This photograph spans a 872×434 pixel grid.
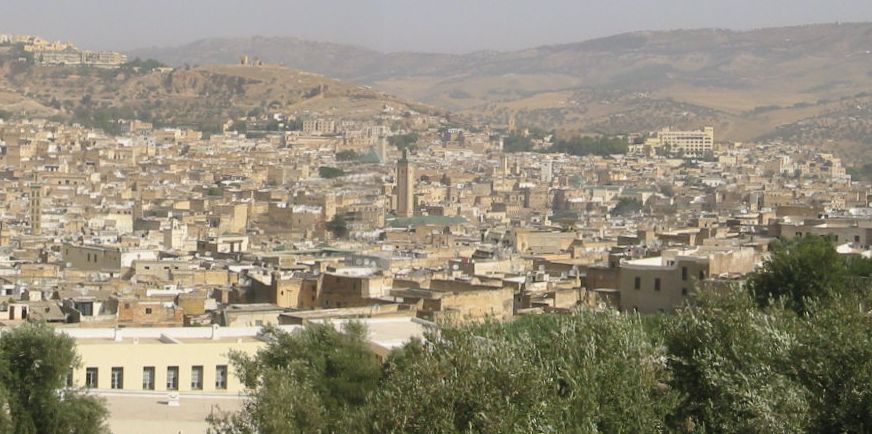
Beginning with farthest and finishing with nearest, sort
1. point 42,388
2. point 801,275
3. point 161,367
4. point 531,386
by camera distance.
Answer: point 801,275, point 161,367, point 42,388, point 531,386

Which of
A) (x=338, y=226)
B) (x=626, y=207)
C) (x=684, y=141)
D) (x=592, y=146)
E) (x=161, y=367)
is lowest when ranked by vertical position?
(x=626, y=207)

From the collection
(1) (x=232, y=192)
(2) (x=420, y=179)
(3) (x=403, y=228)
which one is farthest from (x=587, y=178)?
(3) (x=403, y=228)

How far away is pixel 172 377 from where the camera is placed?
18922 mm

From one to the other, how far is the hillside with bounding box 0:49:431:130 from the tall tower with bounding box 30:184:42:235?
209ft

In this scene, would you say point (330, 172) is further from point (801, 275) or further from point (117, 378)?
point (117, 378)

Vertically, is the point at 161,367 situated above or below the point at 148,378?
above

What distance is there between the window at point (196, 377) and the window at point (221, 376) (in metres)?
0.16

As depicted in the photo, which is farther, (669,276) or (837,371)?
(669,276)

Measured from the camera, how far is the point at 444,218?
216ft

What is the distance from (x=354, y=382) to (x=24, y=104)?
115031 millimetres

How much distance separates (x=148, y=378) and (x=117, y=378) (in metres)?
0.30

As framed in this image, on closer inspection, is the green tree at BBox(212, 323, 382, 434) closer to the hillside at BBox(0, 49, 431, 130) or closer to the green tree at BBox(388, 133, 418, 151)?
the green tree at BBox(388, 133, 418, 151)

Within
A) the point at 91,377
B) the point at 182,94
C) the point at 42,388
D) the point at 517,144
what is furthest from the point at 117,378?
the point at 182,94

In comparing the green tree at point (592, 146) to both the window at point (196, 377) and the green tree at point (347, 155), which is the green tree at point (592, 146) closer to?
the green tree at point (347, 155)
